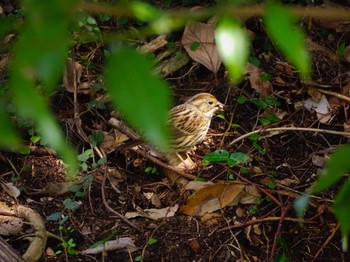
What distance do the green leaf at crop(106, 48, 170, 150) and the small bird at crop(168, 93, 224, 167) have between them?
4038mm

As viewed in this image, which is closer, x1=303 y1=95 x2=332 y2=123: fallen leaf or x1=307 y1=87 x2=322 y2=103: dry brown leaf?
x1=303 y1=95 x2=332 y2=123: fallen leaf

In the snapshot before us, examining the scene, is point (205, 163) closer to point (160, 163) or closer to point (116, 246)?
point (160, 163)

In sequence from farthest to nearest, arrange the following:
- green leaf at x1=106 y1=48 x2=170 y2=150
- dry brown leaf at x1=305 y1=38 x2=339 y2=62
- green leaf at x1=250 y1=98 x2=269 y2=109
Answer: dry brown leaf at x1=305 y1=38 x2=339 y2=62 → green leaf at x1=250 y1=98 x2=269 y2=109 → green leaf at x1=106 y1=48 x2=170 y2=150

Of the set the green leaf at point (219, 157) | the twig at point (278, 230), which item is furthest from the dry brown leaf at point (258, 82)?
the twig at point (278, 230)

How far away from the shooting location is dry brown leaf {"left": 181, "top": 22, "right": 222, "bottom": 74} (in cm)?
538

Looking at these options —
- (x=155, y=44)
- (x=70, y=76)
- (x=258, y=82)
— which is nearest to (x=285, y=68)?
(x=258, y=82)

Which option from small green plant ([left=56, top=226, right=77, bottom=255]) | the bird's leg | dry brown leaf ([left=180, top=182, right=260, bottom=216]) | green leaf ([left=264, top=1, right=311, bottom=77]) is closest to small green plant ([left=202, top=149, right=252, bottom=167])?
dry brown leaf ([left=180, top=182, right=260, bottom=216])

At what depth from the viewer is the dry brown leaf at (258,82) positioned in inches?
208

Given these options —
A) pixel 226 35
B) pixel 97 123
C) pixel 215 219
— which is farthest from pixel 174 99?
pixel 226 35

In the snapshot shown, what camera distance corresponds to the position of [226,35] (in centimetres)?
96

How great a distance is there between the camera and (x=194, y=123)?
16.6 feet

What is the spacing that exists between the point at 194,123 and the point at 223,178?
62cm

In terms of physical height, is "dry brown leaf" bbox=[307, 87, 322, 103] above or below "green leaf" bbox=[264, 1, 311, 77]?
below

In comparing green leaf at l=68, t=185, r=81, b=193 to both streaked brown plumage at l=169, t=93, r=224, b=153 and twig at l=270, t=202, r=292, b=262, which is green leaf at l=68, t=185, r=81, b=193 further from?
twig at l=270, t=202, r=292, b=262
